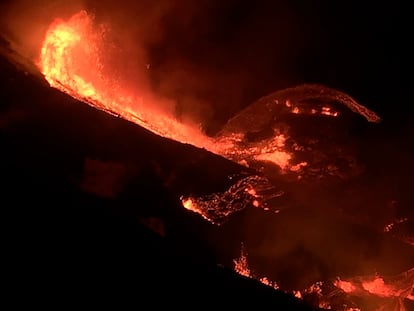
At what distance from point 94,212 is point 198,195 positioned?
1472 mm

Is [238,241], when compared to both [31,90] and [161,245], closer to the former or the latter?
[161,245]

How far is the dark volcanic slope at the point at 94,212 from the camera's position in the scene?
8.18 feet

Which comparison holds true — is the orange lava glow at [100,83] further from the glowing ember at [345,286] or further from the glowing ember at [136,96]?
the glowing ember at [345,286]

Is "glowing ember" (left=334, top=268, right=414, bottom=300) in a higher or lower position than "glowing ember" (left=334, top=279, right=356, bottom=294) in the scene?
higher

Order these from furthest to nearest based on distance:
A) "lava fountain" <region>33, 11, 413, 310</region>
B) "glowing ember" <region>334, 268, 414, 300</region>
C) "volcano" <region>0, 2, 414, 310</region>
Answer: "glowing ember" <region>334, 268, 414, 300</region>, "lava fountain" <region>33, 11, 413, 310</region>, "volcano" <region>0, 2, 414, 310</region>

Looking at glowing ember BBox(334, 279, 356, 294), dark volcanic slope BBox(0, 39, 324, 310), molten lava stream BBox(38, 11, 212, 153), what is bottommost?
dark volcanic slope BBox(0, 39, 324, 310)

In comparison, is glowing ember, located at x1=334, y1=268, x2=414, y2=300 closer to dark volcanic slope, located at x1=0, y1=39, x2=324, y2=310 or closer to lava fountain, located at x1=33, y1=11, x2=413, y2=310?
lava fountain, located at x1=33, y1=11, x2=413, y2=310

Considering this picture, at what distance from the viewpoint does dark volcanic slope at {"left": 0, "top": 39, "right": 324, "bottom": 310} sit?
249cm

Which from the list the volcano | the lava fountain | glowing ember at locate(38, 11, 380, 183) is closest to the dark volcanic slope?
the volcano

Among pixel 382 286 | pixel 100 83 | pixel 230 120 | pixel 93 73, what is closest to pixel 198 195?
pixel 100 83

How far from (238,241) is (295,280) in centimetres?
98

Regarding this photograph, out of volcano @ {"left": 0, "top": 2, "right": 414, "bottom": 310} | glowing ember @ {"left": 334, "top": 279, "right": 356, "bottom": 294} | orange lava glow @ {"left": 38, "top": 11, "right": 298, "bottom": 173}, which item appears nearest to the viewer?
volcano @ {"left": 0, "top": 2, "right": 414, "bottom": 310}

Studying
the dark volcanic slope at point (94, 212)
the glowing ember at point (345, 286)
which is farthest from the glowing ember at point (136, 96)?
the glowing ember at point (345, 286)

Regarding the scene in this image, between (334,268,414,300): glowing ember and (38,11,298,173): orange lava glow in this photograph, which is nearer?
(38,11,298,173): orange lava glow
